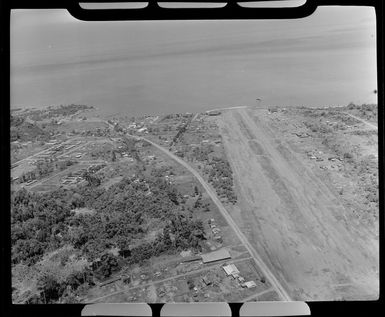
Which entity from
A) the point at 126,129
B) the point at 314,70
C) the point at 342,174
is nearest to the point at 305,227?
the point at 342,174

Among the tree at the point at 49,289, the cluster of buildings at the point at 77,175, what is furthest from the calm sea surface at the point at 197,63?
the tree at the point at 49,289

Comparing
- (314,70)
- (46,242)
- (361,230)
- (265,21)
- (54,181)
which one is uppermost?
(265,21)

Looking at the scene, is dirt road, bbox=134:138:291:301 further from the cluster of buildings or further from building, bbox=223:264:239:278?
the cluster of buildings

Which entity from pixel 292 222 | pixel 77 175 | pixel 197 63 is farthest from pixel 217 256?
pixel 197 63

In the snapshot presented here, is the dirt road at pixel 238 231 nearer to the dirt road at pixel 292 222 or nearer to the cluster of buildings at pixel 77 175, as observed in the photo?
the dirt road at pixel 292 222

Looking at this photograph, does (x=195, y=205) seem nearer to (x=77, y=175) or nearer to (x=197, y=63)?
(x=77, y=175)

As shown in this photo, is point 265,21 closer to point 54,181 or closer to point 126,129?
point 126,129
